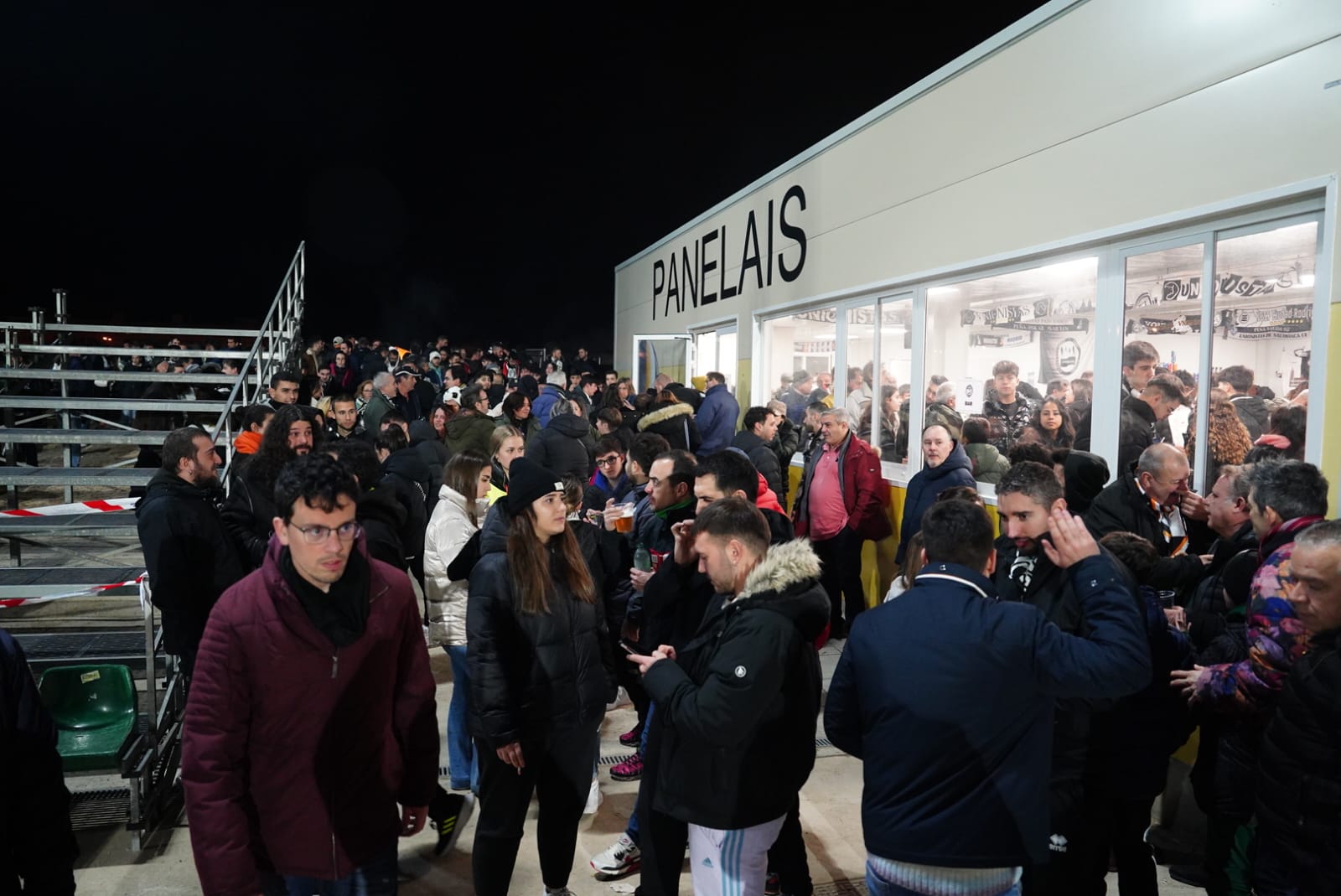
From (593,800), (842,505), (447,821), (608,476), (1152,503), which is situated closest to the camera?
(447,821)

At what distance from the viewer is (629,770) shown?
496cm

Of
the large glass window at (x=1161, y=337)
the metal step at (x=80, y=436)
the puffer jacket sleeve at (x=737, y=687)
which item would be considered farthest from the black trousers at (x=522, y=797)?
the metal step at (x=80, y=436)

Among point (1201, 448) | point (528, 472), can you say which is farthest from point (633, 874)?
point (1201, 448)

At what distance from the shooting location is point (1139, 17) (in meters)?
5.40

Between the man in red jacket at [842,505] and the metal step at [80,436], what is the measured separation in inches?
241

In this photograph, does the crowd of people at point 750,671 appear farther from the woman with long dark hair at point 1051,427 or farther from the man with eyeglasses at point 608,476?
the woman with long dark hair at point 1051,427

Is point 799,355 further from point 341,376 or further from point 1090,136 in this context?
point 341,376

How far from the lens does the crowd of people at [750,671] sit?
7.76ft

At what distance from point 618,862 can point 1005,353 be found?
197 inches

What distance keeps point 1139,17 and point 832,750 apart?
4800 millimetres

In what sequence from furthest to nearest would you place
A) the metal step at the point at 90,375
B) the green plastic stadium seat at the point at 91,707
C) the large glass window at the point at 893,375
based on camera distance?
the metal step at the point at 90,375
the large glass window at the point at 893,375
the green plastic stadium seat at the point at 91,707

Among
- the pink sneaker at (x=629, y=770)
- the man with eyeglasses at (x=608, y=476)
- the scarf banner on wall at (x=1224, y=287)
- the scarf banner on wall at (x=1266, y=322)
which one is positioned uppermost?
the scarf banner on wall at (x=1224, y=287)

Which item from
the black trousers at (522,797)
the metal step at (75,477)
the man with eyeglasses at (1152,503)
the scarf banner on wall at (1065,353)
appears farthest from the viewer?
the metal step at (75,477)

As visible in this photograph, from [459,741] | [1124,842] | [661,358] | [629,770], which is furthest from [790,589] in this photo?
[661,358]
